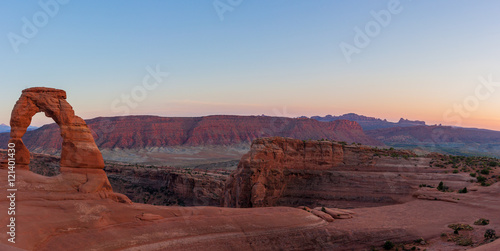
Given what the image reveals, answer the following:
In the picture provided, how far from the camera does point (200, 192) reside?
4662 cm

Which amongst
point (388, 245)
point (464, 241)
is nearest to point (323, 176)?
point (388, 245)

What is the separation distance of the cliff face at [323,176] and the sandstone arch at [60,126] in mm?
16530

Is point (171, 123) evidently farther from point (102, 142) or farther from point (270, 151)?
point (270, 151)

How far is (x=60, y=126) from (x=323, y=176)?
25.2 m

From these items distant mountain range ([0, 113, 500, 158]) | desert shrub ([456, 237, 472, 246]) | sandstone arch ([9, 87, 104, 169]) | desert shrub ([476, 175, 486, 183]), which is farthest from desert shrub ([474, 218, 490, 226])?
distant mountain range ([0, 113, 500, 158])

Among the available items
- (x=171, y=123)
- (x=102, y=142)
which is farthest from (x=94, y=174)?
(x=171, y=123)

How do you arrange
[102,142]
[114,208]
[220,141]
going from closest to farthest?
[114,208] < [102,142] < [220,141]

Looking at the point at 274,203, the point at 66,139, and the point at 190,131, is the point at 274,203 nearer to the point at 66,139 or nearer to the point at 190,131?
the point at 66,139

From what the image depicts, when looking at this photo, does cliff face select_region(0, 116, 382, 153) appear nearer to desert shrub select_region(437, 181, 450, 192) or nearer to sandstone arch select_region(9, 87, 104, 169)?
sandstone arch select_region(9, 87, 104, 169)

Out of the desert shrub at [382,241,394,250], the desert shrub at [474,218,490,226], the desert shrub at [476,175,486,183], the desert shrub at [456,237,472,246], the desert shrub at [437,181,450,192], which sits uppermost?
the desert shrub at [476,175,486,183]

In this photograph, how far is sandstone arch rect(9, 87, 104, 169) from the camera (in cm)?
1788

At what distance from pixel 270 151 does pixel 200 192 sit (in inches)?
699

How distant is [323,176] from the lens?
3422 centimetres

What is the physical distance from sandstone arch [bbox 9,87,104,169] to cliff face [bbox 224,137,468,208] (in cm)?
1653
